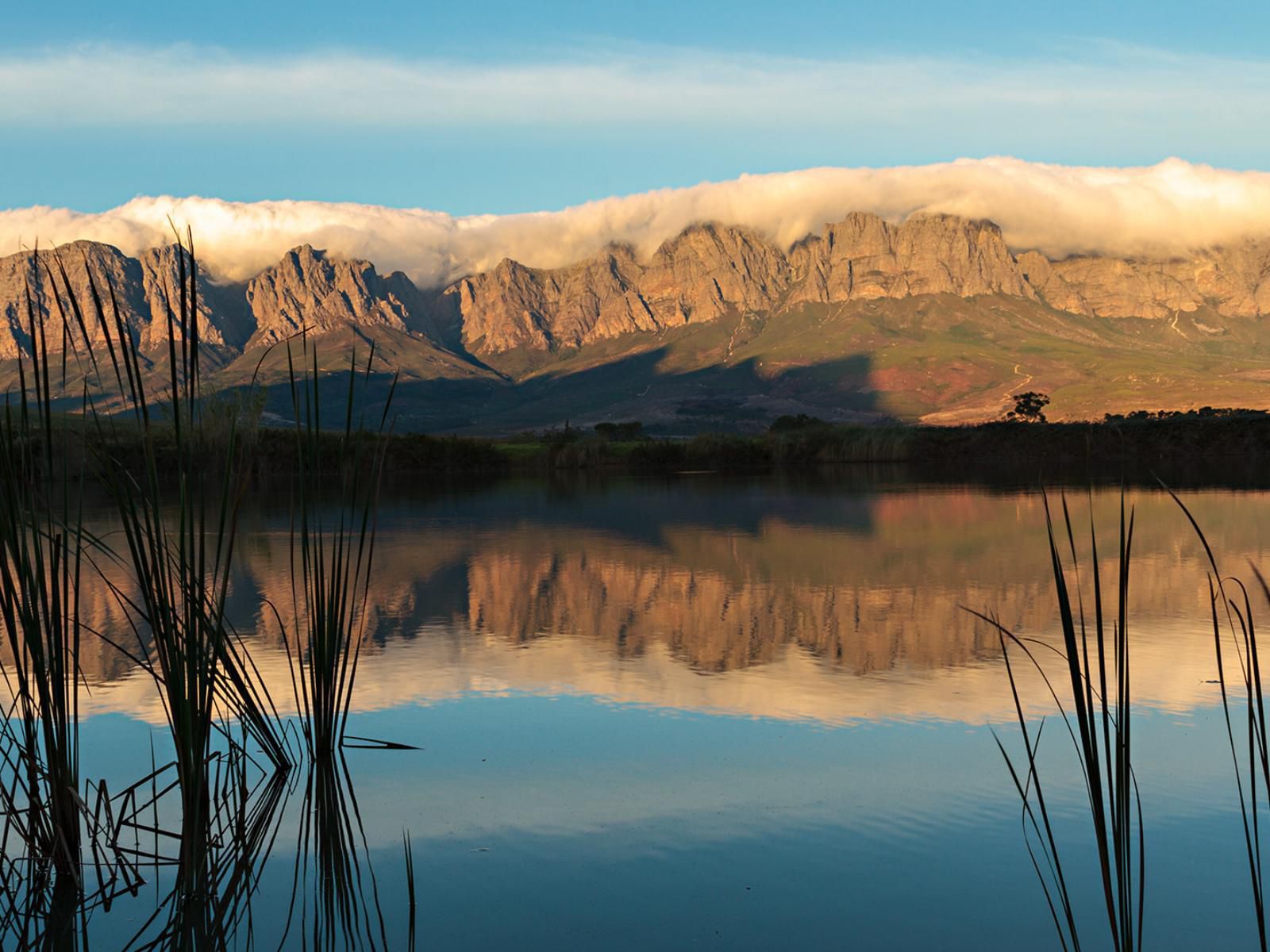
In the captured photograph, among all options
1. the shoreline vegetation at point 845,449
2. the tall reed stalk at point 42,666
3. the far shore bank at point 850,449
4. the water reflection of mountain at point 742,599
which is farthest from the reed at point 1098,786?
the shoreline vegetation at point 845,449

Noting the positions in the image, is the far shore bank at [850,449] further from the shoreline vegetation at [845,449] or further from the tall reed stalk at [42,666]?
the tall reed stalk at [42,666]

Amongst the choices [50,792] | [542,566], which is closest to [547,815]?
[50,792]

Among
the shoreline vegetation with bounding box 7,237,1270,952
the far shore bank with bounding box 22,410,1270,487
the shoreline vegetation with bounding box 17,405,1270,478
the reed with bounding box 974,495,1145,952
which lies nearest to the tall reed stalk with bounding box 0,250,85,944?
the shoreline vegetation with bounding box 7,237,1270,952

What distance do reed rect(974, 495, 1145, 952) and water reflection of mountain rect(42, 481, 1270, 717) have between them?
1629 millimetres

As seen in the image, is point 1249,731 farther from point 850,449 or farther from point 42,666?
point 850,449

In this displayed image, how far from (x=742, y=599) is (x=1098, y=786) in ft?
31.8

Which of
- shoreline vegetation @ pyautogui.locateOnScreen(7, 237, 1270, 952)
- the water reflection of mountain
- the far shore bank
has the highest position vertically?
shoreline vegetation @ pyautogui.locateOnScreen(7, 237, 1270, 952)

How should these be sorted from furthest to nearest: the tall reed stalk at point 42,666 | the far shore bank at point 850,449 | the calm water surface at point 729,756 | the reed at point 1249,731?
the far shore bank at point 850,449, the calm water surface at point 729,756, the tall reed stalk at point 42,666, the reed at point 1249,731

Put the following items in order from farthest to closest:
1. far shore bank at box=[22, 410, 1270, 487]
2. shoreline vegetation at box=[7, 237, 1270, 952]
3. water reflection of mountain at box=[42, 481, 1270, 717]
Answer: far shore bank at box=[22, 410, 1270, 487]
water reflection of mountain at box=[42, 481, 1270, 717]
shoreline vegetation at box=[7, 237, 1270, 952]

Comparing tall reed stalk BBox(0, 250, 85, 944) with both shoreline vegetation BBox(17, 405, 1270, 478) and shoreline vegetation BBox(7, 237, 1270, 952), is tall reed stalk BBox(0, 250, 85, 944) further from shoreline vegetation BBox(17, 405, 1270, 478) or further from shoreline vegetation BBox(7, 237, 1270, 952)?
shoreline vegetation BBox(17, 405, 1270, 478)

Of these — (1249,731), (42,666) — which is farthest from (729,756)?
(42,666)

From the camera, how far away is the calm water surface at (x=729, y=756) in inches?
185

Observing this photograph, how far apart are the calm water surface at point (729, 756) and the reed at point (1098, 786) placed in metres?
0.11

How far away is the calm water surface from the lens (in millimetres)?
4688
